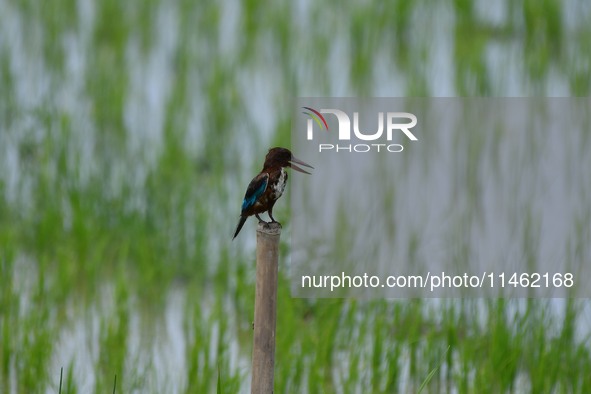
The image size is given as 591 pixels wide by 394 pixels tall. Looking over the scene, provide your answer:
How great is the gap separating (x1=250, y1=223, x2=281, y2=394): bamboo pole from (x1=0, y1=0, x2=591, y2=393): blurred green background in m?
0.43

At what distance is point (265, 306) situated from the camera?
11.1 ft

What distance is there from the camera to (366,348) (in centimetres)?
442

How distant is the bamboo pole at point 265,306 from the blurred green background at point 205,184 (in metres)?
0.43

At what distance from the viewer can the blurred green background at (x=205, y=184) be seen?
14.2 feet

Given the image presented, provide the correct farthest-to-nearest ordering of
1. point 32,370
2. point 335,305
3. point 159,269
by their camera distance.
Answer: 1. point 159,269
2. point 335,305
3. point 32,370

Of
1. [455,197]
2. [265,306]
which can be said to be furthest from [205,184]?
[265,306]

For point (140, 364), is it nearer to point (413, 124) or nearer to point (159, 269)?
point (159, 269)

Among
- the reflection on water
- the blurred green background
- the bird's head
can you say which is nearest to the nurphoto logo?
the reflection on water

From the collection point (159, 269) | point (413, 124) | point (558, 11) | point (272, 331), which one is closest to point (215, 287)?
point (159, 269)

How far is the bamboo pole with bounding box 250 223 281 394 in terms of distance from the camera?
3.33m

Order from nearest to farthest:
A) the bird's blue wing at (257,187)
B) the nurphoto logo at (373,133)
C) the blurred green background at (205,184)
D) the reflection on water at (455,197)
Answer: the bird's blue wing at (257,187) < the blurred green background at (205,184) < the nurphoto logo at (373,133) < the reflection on water at (455,197)

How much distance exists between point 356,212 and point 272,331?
160 centimetres

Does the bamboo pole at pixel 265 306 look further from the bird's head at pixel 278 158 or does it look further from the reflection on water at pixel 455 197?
the reflection on water at pixel 455 197

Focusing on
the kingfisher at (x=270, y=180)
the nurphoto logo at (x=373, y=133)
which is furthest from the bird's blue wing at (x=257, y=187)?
the nurphoto logo at (x=373, y=133)
